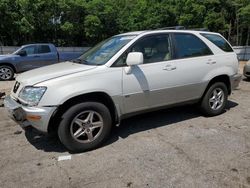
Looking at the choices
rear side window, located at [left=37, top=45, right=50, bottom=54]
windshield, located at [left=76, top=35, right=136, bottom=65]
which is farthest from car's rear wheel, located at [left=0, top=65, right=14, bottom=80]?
windshield, located at [left=76, top=35, right=136, bottom=65]

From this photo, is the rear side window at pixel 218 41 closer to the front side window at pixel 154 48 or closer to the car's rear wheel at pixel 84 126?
the front side window at pixel 154 48

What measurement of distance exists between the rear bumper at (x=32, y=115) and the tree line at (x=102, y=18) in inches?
780

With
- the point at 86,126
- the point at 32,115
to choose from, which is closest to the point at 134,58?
the point at 86,126

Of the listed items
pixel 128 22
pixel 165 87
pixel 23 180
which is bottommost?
pixel 23 180

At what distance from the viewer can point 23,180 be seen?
3.59 m

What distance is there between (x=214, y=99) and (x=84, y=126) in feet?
9.49

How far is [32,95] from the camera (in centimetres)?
402

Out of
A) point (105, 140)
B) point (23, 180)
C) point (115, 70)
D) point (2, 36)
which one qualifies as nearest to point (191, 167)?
point (105, 140)

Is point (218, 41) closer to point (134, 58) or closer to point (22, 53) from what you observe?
point (134, 58)

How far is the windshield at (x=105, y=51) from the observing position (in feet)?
15.2

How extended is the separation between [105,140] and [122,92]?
853mm

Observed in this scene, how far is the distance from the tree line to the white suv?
18.0 metres

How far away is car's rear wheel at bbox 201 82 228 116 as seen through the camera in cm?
562

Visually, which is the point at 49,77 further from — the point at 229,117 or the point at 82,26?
the point at 82,26
